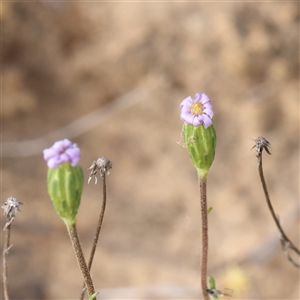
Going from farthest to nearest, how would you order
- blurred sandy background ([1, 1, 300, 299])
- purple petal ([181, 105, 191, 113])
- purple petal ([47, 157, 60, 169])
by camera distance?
blurred sandy background ([1, 1, 300, 299]) → purple petal ([181, 105, 191, 113]) → purple petal ([47, 157, 60, 169])

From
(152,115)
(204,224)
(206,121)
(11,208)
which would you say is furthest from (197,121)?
(152,115)

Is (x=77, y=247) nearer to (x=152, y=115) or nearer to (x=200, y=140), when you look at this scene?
(x=200, y=140)

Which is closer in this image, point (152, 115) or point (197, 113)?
point (197, 113)

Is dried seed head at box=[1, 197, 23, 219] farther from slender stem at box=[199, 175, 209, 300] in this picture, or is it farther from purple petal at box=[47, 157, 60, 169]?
slender stem at box=[199, 175, 209, 300]

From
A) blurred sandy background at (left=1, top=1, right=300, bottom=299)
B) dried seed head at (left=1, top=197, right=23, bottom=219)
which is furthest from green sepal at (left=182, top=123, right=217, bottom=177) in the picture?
blurred sandy background at (left=1, top=1, right=300, bottom=299)

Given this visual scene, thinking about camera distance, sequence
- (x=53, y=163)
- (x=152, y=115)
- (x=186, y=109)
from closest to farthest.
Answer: (x=53, y=163) < (x=186, y=109) < (x=152, y=115)

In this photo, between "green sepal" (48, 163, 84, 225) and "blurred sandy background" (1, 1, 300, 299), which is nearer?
"green sepal" (48, 163, 84, 225)

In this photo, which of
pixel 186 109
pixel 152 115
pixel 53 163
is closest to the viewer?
pixel 53 163

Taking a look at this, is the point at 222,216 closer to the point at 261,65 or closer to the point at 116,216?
the point at 116,216
